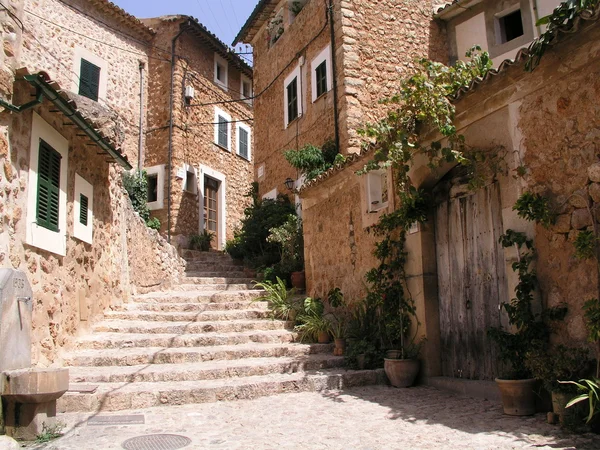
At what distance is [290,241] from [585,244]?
24.0 feet

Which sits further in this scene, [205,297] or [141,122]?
[141,122]

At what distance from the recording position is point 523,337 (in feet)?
14.6

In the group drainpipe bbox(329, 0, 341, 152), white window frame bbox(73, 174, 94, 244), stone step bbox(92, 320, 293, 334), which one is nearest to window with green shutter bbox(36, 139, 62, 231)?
white window frame bbox(73, 174, 94, 244)

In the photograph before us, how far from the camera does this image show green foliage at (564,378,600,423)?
140 inches

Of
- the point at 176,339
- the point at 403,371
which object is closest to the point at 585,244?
the point at 403,371

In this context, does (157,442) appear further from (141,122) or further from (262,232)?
(141,122)

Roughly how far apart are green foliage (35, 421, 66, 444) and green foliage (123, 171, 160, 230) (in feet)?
36.0

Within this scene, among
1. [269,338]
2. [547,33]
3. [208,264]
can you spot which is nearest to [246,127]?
[208,264]

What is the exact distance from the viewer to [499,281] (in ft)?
17.6

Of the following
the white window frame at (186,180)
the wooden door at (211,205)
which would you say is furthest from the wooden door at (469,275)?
the wooden door at (211,205)

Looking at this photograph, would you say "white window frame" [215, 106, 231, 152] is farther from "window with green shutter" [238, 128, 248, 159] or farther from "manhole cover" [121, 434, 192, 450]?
"manhole cover" [121, 434, 192, 450]

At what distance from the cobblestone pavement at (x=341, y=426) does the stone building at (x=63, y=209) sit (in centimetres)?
176

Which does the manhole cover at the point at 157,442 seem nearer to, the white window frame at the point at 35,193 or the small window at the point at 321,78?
the white window frame at the point at 35,193

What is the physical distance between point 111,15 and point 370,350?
13.6 metres
